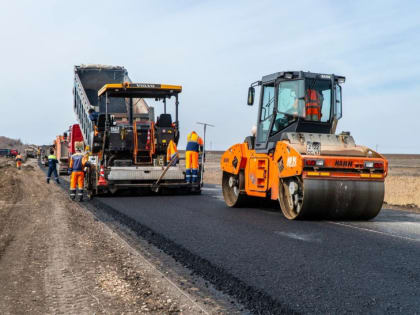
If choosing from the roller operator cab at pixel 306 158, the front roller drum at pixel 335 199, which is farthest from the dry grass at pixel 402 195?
the front roller drum at pixel 335 199

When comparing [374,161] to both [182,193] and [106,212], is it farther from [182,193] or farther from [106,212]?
[182,193]

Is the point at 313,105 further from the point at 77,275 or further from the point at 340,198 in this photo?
the point at 77,275

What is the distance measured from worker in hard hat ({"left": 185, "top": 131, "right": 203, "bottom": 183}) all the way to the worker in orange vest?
478 cm

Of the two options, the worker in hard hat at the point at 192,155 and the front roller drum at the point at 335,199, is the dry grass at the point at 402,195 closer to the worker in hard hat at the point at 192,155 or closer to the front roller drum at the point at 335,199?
the worker in hard hat at the point at 192,155

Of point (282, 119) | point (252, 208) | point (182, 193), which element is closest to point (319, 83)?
point (282, 119)

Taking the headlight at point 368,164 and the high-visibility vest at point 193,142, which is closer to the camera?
the headlight at point 368,164

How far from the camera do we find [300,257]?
5.09 m

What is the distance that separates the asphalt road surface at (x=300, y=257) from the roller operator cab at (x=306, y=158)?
1.22 ft

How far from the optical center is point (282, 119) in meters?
8.77

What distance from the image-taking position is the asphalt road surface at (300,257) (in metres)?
3.70

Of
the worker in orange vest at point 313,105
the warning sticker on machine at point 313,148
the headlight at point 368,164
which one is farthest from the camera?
the worker in orange vest at point 313,105

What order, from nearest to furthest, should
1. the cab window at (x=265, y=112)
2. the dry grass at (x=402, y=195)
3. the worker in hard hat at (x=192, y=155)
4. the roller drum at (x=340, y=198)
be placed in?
the roller drum at (x=340, y=198)
the cab window at (x=265, y=112)
the worker in hard hat at (x=192, y=155)
the dry grass at (x=402, y=195)

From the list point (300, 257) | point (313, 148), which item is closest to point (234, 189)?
point (313, 148)

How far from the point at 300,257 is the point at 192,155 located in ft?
26.1
